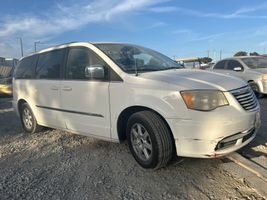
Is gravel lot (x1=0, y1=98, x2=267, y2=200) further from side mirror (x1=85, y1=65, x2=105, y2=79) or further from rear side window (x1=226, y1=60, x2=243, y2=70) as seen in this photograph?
rear side window (x1=226, y1=60, x2=243, y2=70)

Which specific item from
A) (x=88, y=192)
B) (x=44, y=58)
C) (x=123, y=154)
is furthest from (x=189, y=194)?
(x=44, y=58)

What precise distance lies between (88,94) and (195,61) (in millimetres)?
13546

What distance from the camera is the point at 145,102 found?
3678 mm

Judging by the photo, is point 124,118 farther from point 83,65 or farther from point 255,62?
point 255,62

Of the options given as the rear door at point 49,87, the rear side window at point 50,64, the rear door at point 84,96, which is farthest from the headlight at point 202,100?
the rear side window at point 50,64

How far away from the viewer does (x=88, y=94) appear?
4.46m

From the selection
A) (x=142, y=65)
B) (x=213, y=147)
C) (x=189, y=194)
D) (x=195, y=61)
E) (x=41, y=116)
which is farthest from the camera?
(x=195, y=61)

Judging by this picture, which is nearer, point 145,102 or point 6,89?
point 145,102

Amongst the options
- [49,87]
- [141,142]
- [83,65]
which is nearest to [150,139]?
[141,142]

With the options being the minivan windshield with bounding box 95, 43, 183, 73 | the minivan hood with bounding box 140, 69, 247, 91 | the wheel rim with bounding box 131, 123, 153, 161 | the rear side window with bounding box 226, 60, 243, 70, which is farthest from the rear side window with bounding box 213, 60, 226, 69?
the wheel rim with bounding box 131, 123, 153, 161

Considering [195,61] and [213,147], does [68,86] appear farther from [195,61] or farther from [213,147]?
Result: [195,61]

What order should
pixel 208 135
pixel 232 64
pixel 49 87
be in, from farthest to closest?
pixel 232 64 → pixel 49 87 → pixel 208 135

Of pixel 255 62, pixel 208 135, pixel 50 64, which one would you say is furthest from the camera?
pixel 255 62

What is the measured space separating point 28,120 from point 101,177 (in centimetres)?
321
